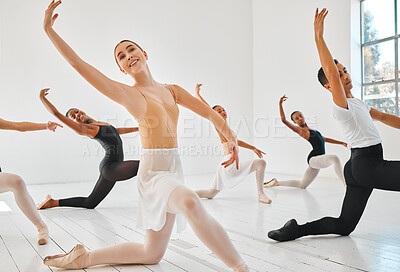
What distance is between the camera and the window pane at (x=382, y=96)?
578cm

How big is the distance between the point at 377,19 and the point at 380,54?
55cm

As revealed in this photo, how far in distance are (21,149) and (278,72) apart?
188 inches

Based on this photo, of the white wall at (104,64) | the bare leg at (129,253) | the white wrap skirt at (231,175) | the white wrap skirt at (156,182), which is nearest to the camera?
the white wrap skirt at (156,182)

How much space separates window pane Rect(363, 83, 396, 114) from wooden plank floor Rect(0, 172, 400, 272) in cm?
173

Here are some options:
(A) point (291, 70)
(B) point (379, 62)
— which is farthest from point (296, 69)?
(B) point (379, 62)

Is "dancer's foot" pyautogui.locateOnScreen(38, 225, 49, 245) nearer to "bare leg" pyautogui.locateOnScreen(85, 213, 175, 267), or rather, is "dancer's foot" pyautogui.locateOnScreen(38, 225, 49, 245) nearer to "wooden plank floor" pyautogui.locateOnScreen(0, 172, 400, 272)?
"wooden plank floor" pyautogui.locateOnScreen(0, 172, 400, 272)

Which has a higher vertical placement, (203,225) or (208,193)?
(203,225)

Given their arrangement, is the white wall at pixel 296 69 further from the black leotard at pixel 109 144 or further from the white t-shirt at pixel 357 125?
the black leotard at pixel 109 144

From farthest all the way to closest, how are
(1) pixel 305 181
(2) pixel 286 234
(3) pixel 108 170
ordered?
1. (1) pixel 305 181
2. (3) pixel 108 170
3. (2) pixel 286 234

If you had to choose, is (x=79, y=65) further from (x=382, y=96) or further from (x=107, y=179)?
(x=382, y=96)

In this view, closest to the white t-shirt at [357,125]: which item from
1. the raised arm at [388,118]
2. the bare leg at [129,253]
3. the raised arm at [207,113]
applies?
the raised arm at [388,118]

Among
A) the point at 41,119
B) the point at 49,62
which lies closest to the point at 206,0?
the point at 49,62

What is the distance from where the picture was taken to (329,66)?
2242 mm

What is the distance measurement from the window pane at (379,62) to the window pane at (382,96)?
0.13 metres
